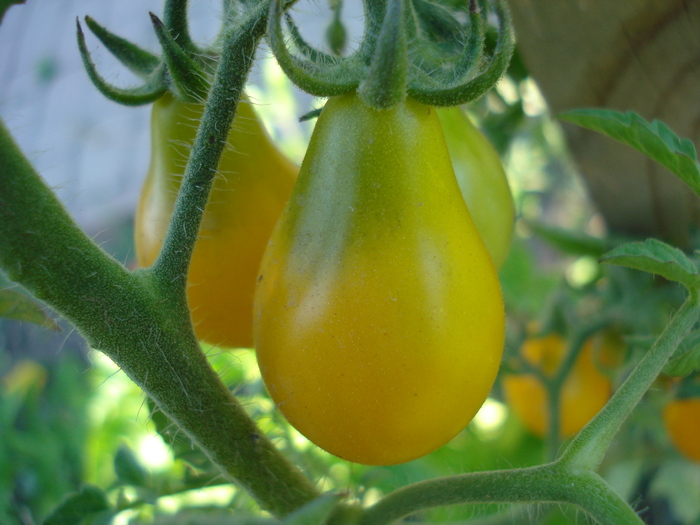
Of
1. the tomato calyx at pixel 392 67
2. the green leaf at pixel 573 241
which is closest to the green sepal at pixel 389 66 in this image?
the tomato calyx at pixel 392 67

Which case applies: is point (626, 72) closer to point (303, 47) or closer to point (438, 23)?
point (438, 23)

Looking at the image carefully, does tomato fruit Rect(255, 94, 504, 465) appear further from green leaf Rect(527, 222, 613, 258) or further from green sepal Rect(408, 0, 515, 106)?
green leaf Rect(527, 222, 613, 258)

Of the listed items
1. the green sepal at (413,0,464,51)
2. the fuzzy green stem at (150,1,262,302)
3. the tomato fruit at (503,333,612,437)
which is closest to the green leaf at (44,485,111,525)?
the fuzzy green stem at (150,1,262,302)

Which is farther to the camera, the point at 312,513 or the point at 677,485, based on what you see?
the point at 677,485

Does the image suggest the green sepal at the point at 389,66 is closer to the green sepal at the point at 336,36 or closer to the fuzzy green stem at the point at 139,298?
the fuzzy green stem at the point at 139,298

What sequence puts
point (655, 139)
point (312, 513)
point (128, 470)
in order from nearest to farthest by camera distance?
point (312, 513), point (655, 139), point (128, 470)

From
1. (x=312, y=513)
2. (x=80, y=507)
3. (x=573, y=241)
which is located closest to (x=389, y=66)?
(x=312, y=513)
